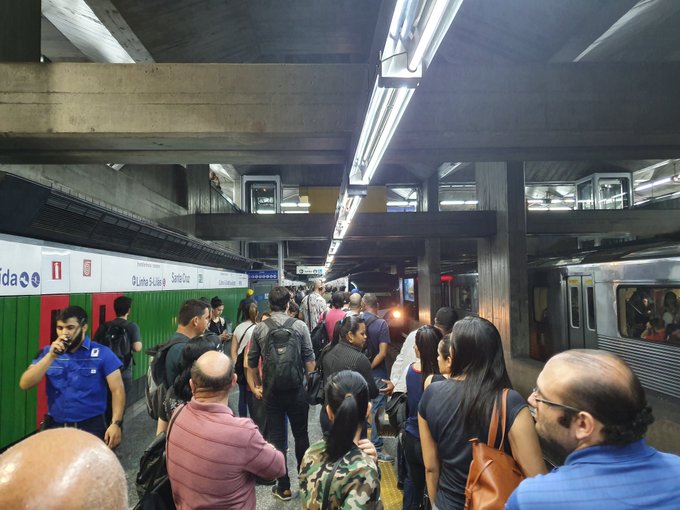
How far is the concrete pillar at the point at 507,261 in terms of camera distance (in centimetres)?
930

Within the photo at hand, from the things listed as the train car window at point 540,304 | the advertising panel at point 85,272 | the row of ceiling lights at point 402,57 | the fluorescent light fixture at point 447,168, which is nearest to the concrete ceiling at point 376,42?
the row of ceiling lights at point 402,57

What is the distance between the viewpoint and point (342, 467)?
1.77m

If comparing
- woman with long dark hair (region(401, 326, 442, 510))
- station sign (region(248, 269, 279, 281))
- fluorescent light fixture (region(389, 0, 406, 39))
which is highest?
fluorescent light fixture (region(389, 0, 406, 39))

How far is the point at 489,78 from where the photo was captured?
4.41 metres

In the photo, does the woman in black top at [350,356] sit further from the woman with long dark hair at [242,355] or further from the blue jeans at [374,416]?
the woman with long dark hair at [242,355]

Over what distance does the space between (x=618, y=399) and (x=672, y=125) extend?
4693mm

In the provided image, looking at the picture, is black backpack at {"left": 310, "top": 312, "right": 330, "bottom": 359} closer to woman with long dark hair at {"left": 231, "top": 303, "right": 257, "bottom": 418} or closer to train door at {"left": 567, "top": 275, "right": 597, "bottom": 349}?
woman with long dark hair at {"left": 231, "top": 303, "right": 257, "bottom": 418}

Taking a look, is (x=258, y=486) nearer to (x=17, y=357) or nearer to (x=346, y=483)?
(x=346, y=483)

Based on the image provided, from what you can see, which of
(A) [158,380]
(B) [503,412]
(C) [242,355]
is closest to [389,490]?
(C) [242,355]

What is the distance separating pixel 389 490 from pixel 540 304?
23.5 feet

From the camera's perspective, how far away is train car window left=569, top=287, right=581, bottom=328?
7.71 m

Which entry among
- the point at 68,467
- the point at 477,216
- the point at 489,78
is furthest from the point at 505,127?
the point at 477,216

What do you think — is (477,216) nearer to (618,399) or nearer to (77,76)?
(77,76)

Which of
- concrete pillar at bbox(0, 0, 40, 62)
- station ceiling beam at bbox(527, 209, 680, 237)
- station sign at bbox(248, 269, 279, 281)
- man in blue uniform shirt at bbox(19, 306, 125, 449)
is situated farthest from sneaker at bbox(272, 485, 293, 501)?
station sign at bbox(248, 269, 279, 281)
